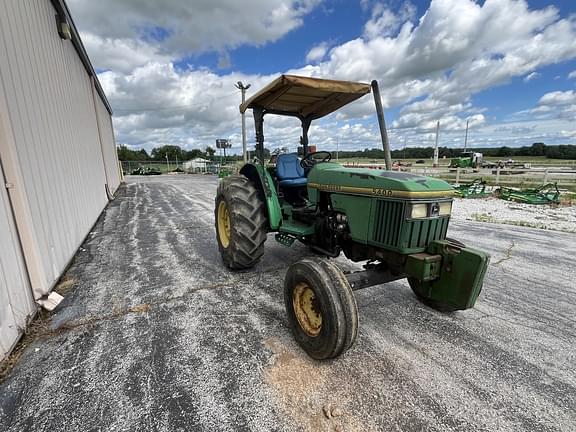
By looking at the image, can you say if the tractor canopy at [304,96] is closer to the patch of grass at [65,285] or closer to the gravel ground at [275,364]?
the gravel ground at [275,364]

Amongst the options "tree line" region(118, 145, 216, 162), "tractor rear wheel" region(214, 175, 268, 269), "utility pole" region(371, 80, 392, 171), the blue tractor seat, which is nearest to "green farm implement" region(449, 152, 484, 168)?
the blue tractor seat

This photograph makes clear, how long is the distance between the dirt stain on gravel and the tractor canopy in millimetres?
2316

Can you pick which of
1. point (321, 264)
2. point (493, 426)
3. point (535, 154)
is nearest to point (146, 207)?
point (321, 264)

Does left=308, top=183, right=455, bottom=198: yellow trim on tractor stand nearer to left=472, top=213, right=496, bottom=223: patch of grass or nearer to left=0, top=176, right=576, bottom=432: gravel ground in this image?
left=0, top=176, right=576, bottom=432: gravel ground

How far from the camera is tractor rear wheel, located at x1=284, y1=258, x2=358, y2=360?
182cm

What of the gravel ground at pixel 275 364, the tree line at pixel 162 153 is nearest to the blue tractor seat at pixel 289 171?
the gravel ground at pixel 275 364

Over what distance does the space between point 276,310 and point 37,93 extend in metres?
4.04

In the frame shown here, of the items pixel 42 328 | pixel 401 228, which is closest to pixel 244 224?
pixel 401 228

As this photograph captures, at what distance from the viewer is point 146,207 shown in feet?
28.7

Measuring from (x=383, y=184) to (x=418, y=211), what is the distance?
32cm

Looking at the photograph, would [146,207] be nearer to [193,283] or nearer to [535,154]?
[193,283]

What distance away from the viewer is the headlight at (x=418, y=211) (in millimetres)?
2088

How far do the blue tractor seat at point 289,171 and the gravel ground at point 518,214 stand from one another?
16.0 ft

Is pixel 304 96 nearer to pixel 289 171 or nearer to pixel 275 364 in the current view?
pixel 289 171
